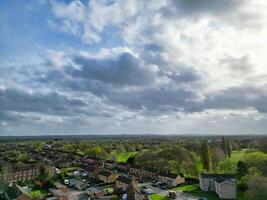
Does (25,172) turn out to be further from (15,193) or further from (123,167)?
(15,193)

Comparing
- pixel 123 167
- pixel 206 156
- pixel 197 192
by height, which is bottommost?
pixel 197 192

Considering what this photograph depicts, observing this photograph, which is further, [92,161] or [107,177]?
[92,161]

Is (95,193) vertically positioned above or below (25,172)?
below

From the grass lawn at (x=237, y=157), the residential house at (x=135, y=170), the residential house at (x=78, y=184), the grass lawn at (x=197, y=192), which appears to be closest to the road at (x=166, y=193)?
the grass lawn at (x=197, y=192)

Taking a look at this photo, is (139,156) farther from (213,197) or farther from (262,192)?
(262,192)

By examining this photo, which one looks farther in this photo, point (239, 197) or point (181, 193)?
point (181, 193)

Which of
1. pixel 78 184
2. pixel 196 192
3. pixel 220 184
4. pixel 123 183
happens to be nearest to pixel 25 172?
pixel 78 184

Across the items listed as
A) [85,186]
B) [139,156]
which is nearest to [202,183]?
[85,186]
